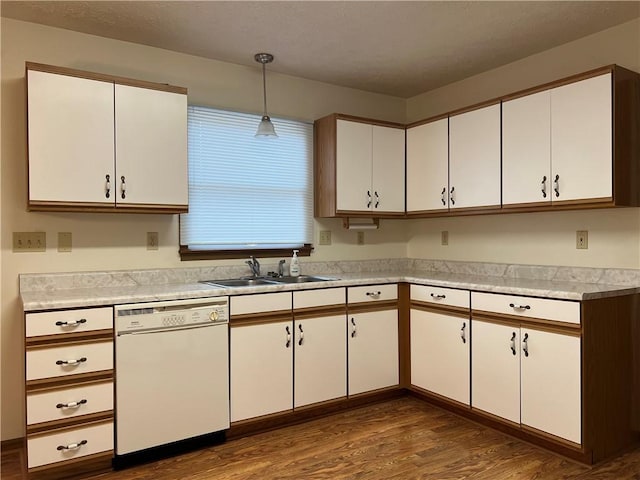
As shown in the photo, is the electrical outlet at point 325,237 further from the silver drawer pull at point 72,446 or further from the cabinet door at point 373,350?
the silver drawer pull at point 72,446

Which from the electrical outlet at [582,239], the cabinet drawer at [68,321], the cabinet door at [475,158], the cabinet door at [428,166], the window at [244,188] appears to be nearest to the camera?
the cabinet drawer at [68,321]

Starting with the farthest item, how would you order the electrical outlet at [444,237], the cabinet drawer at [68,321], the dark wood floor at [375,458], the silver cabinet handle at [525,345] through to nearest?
1. the electrical outlet at [444,237]
2. the silver cabinet handle at [525,345]
3. the dark wood floor at [375,458]
4. the cabinet drawer at [68,321]

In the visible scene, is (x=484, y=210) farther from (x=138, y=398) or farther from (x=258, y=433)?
(x=138, y=398)

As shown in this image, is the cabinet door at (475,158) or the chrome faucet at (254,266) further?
the chrome faucet at (254,266)

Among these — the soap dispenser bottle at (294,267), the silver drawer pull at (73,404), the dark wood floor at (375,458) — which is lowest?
the dark wood floor at (375,458)

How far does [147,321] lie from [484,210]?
2297mm

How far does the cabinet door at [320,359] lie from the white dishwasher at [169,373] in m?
0.51

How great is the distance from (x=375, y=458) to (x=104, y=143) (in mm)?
2337

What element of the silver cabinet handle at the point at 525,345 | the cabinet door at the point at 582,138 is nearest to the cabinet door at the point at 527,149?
the cabinet door at the point at 582,138

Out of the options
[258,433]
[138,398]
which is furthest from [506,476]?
[138,398]

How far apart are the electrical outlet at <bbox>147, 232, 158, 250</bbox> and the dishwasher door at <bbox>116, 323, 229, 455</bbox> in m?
0.77

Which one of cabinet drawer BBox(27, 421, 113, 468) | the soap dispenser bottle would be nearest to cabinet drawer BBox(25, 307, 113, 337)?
cabinet drawer BBox(27, 421, 113, 468)

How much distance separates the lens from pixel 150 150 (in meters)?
2.91

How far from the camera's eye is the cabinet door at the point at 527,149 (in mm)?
2953
